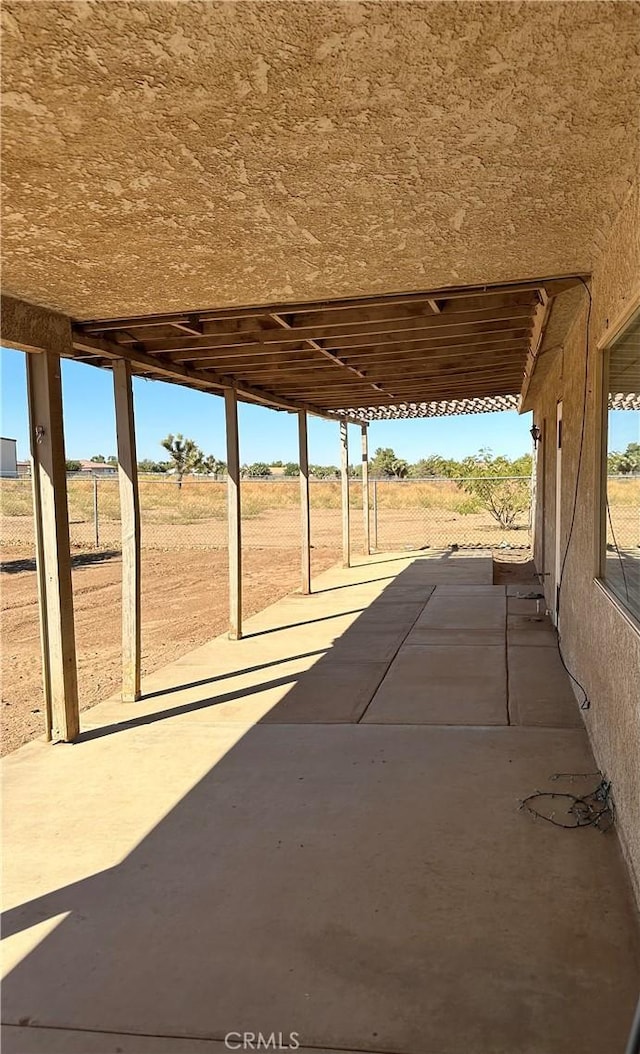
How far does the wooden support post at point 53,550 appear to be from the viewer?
486 cm

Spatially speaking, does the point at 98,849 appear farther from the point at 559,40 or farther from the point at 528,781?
the point at 559,40

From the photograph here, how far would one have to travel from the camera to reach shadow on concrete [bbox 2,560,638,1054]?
2295 mm

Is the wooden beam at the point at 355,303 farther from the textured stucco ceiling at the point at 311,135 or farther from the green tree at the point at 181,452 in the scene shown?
the green tree at the point at 181,452

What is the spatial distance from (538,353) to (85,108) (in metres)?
5.24

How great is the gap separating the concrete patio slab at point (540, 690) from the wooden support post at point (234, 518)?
10.0 feet

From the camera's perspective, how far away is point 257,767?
4355 mm

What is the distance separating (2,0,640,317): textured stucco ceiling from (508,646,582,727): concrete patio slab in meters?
2.99

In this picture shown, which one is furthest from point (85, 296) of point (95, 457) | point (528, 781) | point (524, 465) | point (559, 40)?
point (95, 457)

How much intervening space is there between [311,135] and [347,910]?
9.56 ft

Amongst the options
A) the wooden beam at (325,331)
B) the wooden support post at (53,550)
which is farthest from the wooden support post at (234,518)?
the wooden support post at (53,550)

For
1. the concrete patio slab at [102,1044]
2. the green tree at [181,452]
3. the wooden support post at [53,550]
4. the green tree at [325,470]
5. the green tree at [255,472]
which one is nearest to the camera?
the concrete patio slab at [102,1044]

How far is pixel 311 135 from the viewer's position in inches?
90.7

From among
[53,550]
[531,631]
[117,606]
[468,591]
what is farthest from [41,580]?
[468,591]

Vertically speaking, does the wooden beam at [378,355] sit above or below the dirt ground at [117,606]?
above
